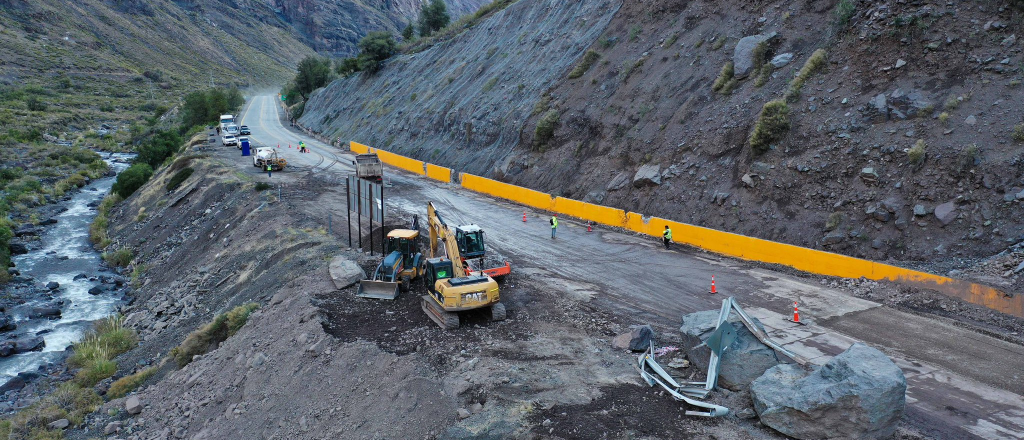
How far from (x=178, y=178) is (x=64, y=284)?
521 inches

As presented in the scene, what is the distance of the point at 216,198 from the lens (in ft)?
113

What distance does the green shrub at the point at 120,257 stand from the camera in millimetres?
31955

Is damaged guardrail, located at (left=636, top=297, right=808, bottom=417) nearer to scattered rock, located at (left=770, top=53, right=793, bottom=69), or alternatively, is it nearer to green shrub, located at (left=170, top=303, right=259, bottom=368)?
green shrub, located at (left=170, top=303, right=259, bottom=368)

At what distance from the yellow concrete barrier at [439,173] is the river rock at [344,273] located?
1979 cm

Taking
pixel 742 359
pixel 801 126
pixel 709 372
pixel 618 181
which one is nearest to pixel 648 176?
pixel 618 181

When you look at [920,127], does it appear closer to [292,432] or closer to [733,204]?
[733,204]

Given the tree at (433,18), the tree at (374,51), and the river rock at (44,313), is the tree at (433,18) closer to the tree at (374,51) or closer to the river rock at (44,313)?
the tree at (374,51)

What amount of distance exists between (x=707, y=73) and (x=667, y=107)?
235 centimetres

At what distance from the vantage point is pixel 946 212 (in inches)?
717

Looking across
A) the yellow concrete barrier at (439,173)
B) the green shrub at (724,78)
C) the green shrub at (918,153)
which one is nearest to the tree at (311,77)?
the yellow concrete barrier at (439,173)

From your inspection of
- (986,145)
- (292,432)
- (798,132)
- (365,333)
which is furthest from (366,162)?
(986,145)

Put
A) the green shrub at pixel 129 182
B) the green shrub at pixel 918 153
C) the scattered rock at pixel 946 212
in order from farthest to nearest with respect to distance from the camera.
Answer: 1. the green shrub at pixel 129 182
2. the green shrub at pixel 918 153
3. the scattered rock at pixel 946 212

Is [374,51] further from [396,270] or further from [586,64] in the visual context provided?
[396,270]

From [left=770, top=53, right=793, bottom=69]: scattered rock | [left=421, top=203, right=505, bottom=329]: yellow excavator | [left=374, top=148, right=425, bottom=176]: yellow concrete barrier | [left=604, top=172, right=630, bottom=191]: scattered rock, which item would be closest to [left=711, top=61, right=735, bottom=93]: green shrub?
[left=770, top=53, right=793, bottom=69]: scattered rock
